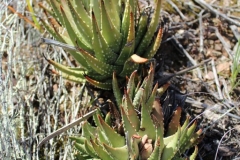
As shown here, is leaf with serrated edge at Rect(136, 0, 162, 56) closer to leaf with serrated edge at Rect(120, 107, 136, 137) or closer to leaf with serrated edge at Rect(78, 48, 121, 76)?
leaf with serrated edge at Rect(78, 48, 121, 76)

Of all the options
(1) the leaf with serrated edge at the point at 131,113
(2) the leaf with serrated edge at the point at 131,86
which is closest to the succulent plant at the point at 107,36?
(2) the leaf with serrated edge at the point at 131,86

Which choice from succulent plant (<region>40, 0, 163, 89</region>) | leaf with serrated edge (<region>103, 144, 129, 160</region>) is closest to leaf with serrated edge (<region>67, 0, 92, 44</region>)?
succulent plant (<region>40, 0, 163, 89</region>)

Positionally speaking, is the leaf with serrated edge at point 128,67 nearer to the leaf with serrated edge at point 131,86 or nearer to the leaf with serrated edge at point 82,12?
the leaf with serrated edge at point 131,86

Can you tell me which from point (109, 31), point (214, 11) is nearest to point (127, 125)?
point (109, 31)

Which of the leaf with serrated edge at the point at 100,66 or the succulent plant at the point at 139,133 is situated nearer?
the succulent plant at the point at 139,133

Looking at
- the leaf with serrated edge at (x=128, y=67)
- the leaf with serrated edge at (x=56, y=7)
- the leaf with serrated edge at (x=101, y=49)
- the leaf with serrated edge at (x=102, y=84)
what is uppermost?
the leaf with serrated edge at (x=56, y=7)

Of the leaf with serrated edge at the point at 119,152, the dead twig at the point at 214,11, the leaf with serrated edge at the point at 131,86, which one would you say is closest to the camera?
the leaf with serrated edge at the point at 119,152
